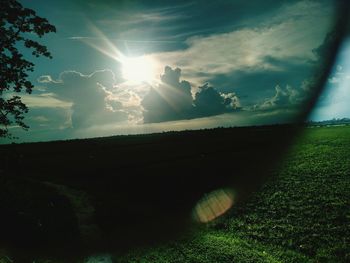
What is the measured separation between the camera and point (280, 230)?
22172 millimetres

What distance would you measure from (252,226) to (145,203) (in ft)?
46.1

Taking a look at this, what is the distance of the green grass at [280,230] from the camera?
58.9 ft

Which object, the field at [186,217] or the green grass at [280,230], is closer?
the green grass at [280,230]

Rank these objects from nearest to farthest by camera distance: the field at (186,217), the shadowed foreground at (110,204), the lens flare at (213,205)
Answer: the field at (186,217)
the shadowed foreground at (110,204)
the lens flare at (213,205)

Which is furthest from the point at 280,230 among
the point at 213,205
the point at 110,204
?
the point at 110,204

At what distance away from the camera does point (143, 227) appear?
24938mm

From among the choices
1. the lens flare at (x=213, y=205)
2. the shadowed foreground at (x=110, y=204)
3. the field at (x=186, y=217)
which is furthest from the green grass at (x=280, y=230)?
the shadowed foreground at (x=110, y=204)

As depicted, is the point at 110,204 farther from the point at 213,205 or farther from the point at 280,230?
the point at 280,230

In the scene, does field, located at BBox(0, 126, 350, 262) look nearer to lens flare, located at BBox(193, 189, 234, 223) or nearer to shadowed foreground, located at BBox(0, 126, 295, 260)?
shadowed foreground, located at BBox(0, 126, 295, 260)

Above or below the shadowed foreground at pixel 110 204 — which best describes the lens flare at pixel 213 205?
below

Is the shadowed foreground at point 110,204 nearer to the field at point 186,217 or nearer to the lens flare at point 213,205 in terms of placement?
the field at point 186,217

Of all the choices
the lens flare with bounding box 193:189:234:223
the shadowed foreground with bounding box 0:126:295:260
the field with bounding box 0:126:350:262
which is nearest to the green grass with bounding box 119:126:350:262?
the field with bounding box 0:126:350:262

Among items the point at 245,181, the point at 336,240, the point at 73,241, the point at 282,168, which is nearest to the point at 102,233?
the point at 73,241

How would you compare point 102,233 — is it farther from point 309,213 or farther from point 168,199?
point 309,213
